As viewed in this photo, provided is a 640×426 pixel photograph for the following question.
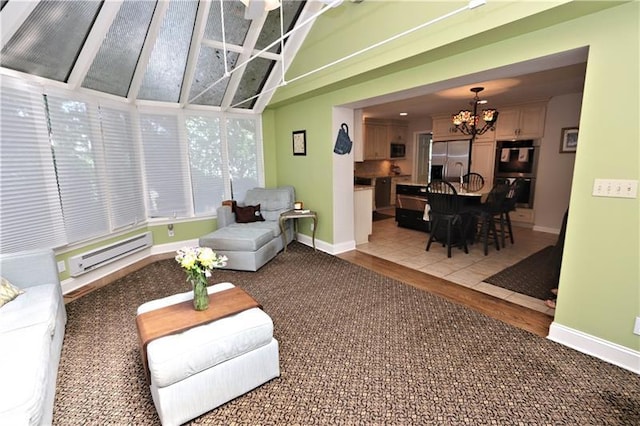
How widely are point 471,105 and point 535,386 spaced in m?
5.32

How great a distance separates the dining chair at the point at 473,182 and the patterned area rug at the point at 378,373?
10.5ft

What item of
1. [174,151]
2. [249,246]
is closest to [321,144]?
[249,246]

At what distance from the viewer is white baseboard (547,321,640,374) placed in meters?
2.03

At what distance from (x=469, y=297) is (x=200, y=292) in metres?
2.57

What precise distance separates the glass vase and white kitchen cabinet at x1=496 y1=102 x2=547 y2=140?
20.5 feet

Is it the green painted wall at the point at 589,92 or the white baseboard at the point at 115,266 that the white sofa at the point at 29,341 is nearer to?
the white baseboard at the point at 115,266

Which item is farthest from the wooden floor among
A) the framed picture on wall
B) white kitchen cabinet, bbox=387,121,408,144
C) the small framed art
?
white kitchen cabinet, bbox=387,121,408,144

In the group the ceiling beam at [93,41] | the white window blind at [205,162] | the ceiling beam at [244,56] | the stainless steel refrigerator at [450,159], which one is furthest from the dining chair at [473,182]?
the ceiling beam at [93,41]

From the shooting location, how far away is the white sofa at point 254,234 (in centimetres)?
378

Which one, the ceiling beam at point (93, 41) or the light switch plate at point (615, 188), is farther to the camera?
the ceiling beam at point (93, 41)

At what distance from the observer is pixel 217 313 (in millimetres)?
1949

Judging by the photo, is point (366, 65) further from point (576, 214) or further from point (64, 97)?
point (64, 97)

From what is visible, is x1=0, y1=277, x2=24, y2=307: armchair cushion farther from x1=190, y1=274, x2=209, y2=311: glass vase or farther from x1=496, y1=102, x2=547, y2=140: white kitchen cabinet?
x1=496, y1=102, x2=547, y2=140: white kitchen cabinet

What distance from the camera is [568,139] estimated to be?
5254 mm
